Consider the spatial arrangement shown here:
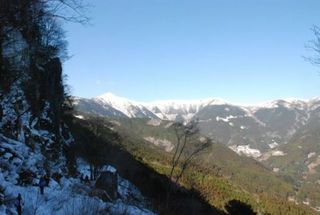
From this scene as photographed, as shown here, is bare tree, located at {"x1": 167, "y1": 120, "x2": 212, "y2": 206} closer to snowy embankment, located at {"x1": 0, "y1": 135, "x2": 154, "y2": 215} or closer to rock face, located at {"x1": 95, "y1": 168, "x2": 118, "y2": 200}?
rock face, located at {"x1": 95, "y1": 168, "x2": 118, "y2": 200}

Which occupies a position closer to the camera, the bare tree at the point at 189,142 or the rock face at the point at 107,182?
the rock face at the point at 107,182

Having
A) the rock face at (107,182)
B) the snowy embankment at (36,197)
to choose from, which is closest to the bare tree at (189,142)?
the rock face at (107,182)

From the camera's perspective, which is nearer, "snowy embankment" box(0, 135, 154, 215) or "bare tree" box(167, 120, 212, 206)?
"snowy embankment" box(0, 135, 154, 215)

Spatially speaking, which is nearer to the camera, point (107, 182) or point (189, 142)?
point (107, 182)

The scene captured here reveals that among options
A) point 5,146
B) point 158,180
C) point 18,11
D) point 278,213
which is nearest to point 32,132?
point 5,146

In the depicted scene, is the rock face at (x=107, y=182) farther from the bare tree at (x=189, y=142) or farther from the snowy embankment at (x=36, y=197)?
the snowy embankment at (x=36, y=197)

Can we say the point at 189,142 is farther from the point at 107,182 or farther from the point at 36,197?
the point at 36,197

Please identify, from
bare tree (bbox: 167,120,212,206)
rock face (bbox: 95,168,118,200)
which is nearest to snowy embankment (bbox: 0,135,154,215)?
rock face (bbox: 95,168,118,200)

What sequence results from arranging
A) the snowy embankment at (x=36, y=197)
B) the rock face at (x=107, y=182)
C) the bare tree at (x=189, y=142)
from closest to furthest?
1. the snowy embankment at (x=36, y=197)
2. the rock face at (x=107, y=182)
3. the bare tree at (x=189, y=142)

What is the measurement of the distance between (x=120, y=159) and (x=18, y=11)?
63936 mm

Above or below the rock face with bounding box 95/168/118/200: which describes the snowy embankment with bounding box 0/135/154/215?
above

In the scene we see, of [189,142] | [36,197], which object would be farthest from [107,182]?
[36,197]

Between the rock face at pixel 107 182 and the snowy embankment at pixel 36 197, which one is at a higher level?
the snowy embankment at pixel 36 197

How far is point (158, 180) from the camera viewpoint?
213 feet
